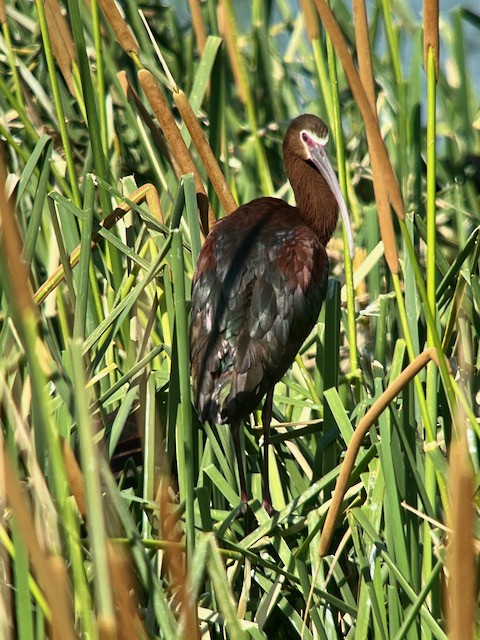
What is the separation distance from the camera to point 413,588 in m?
1.80

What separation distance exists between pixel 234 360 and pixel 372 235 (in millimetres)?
666

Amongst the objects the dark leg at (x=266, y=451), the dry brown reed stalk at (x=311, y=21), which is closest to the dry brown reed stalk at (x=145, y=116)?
the dry brown reed stalk at (x=311, y=21)

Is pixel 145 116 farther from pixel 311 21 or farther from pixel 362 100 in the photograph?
pixel 362 100

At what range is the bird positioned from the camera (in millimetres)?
2365

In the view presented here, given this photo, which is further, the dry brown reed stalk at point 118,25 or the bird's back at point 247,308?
the bird's back at point 247,308

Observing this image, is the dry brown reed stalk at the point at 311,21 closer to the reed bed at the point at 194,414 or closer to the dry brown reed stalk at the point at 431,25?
the reed bed at the point at 194,414

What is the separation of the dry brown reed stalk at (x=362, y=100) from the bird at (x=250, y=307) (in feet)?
1.75

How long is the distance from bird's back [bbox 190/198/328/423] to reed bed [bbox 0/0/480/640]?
81mm

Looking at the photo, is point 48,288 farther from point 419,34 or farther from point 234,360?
point 419,34

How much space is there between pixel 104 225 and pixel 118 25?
46cm

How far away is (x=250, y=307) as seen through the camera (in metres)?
2.53

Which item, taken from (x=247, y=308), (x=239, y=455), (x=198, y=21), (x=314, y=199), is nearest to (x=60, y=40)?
(x=198, y=21)

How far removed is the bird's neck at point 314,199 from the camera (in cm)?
305

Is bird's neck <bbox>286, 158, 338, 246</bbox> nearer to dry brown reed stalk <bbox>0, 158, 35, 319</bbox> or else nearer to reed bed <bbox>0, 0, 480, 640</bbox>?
reed bed <bbox>0, 0, 480, 640</bbox>
